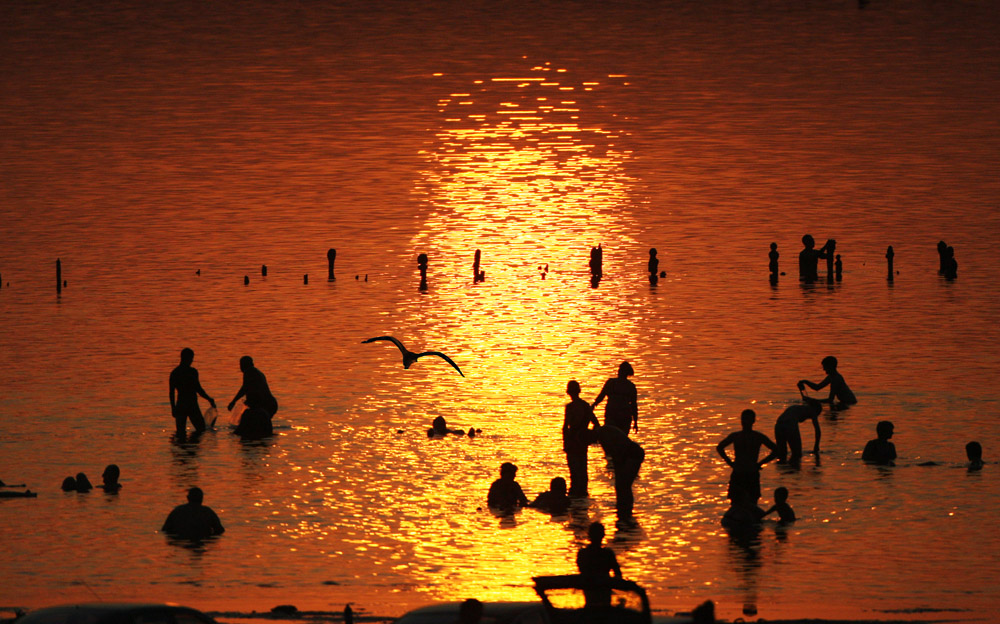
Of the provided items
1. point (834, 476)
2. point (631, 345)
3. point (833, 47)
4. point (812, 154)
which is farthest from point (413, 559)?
point (833, 47)

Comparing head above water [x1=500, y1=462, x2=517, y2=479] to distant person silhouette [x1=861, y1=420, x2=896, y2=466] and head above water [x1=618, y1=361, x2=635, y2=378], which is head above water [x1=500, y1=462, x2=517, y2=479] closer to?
head above water [x1=618, y1=361, x2=635, y2=378]

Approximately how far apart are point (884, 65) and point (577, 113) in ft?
148

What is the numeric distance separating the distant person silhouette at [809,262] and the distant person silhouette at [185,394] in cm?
3500

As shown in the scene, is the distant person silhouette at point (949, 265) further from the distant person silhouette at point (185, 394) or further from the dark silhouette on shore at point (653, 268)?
the distant person silhouette at point (185, 394)

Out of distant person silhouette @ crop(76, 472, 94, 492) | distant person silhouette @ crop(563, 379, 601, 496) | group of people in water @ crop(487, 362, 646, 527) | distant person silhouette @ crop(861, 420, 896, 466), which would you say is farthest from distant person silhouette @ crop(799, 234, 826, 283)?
distant person silhouette @ crop(76, 472, 94, 492)

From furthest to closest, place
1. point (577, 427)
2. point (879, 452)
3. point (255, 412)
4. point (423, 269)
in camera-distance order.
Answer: point (423, 269), point (255, 412), point (879, 452), point (577, 427)

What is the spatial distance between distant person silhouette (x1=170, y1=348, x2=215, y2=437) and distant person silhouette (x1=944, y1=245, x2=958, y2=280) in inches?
1581

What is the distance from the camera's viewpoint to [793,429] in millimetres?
36688

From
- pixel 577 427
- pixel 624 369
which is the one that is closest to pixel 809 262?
pixel 624 369

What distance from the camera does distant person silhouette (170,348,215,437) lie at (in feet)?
131

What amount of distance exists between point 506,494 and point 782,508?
4.77 m

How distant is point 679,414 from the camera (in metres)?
44.5

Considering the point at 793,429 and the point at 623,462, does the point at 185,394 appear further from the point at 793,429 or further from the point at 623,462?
the point at 793,429

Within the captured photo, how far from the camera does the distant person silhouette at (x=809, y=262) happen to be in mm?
71438
